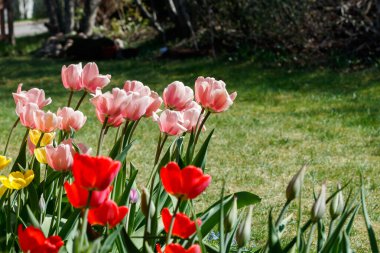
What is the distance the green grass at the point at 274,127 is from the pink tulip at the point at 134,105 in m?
1.41

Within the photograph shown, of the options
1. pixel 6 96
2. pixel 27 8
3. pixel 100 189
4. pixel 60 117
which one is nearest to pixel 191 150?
pixel 60 117

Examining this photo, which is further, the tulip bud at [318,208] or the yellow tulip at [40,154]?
the yellow tulip at [40,154]

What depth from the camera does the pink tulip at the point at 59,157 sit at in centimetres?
234

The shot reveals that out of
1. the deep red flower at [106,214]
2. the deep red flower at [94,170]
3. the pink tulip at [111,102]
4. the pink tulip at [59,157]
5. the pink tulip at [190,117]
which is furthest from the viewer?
the pink tulip at [190,117]

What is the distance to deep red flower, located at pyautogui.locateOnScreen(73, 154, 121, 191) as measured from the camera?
5.74ft

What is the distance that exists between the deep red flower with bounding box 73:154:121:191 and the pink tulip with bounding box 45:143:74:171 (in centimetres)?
57

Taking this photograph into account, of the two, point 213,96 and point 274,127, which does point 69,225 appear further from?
point 274,127

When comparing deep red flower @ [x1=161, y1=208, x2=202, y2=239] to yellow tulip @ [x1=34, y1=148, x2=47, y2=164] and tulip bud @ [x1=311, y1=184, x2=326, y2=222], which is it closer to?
tulip bud @ [x1=311, y1=184, x2=326, y2=222]

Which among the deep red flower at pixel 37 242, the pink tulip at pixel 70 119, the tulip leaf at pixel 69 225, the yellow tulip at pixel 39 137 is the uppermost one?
the deep red flower at pixel 37 242

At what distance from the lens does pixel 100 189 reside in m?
1.80

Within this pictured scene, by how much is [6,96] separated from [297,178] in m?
9.77

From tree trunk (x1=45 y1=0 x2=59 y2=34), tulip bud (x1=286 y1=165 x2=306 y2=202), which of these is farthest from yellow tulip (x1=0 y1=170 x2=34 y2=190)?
tree trunk (x1=45 y1=0 x2=59 y2=34)

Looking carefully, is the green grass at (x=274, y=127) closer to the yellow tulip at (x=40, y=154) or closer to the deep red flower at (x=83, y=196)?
the yellow tulip at (x=40, y=154)

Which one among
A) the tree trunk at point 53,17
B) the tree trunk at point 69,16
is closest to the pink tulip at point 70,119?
the tree trunk at point 69,16
